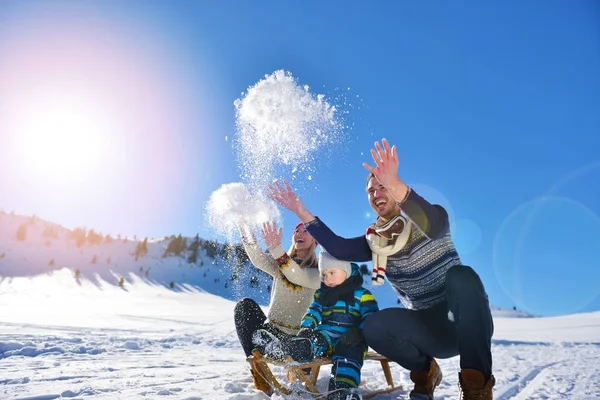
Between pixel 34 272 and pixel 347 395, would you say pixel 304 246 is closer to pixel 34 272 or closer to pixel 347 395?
pixel 347 395

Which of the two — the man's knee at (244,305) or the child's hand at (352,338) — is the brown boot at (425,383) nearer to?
the child's hand at (352,338)

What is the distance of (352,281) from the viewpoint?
343cm

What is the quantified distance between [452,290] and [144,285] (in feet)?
113

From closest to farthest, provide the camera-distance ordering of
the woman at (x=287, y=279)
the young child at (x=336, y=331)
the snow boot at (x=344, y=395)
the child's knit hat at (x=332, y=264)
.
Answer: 1. the snow boot at (x=344, y=395)
2. the young child at (x=336, y=331)
3. the child's knit hat at (x=332, y=264)
4. the woman at (x=287, y=279)

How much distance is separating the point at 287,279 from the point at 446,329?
6.48 feet

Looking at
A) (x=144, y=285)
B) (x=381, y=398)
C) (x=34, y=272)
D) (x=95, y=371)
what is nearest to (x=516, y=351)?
(x=381, y=398)

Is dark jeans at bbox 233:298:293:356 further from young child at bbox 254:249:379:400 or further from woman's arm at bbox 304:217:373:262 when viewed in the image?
woman's arm at bbox 304:217:373:262

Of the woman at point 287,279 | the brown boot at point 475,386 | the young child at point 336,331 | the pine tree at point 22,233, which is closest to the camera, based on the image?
the brown boot at point 475,386

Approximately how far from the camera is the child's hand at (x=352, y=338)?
2900 millimetres

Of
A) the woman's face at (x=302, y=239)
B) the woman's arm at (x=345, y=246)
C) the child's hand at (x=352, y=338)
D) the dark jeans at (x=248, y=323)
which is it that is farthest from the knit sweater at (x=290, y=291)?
the child's hand at (x=352, y=338)

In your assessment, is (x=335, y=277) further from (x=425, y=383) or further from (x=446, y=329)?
(x=425, y=383)

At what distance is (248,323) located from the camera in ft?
12.4

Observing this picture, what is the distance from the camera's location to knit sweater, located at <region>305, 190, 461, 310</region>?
2738 millimetres

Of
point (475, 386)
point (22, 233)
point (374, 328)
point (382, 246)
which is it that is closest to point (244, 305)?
point (374, 328)
